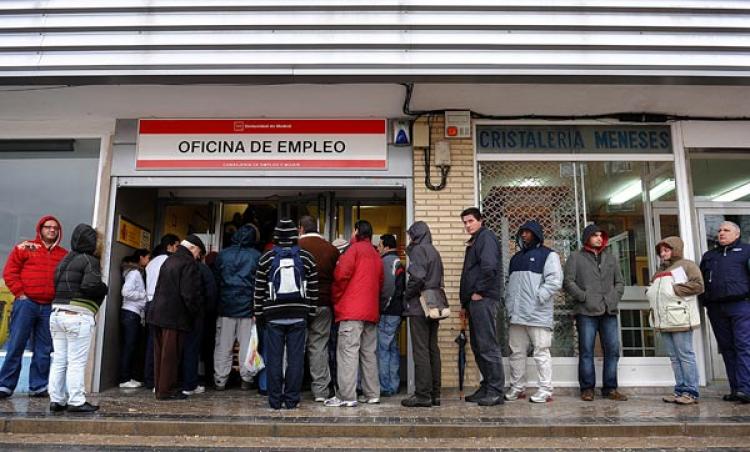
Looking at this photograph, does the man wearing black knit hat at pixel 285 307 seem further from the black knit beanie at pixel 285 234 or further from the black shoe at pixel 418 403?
the black shoe at pixel 418 403

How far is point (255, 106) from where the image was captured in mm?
7148

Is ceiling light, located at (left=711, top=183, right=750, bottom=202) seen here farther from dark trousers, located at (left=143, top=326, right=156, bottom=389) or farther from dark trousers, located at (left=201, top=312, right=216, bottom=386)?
dark trousers, located at (left=143, top=326, right=156, bottom=389)

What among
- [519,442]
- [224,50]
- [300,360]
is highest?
[224,50]

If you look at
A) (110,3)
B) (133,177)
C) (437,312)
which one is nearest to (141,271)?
(133,177)

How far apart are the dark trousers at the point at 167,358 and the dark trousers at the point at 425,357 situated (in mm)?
2469

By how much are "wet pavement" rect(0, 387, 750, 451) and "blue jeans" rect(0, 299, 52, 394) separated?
54cm

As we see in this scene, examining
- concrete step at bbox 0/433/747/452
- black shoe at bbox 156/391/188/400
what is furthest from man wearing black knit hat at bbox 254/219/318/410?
black shoe at bbox 156/391/188/400

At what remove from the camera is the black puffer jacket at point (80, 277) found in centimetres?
535

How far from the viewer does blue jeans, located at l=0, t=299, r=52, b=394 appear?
6016 millimetres

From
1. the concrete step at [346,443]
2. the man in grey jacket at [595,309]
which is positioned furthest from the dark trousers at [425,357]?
the man in grey jacket at [595,309]

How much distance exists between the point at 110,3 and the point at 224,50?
139 cm

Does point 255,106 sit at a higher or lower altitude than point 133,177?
higher

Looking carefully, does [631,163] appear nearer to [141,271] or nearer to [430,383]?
[430,383]

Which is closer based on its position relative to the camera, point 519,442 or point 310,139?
point 519,442
